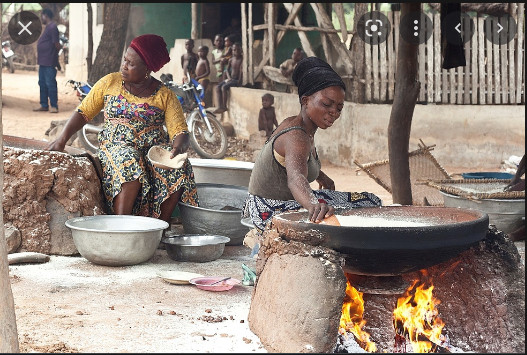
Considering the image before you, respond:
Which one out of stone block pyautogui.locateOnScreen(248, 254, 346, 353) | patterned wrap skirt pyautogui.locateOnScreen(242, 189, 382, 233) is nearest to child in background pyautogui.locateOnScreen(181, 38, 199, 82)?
patterned wrap skirt pyautogui.locateOnScreen(242, 189, 382, 233)

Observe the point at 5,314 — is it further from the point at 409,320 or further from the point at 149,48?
the point at 149,48

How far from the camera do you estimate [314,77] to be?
3791 millimetres

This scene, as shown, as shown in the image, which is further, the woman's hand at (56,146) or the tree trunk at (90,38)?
the tree trunk at (90,38)

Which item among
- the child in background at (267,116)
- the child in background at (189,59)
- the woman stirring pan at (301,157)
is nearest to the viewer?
the woman stirring pan at (301,157)

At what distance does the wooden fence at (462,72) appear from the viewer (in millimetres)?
10562

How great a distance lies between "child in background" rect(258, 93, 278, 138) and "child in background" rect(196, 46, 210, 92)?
2.40m

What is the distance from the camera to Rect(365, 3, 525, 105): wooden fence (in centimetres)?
1056

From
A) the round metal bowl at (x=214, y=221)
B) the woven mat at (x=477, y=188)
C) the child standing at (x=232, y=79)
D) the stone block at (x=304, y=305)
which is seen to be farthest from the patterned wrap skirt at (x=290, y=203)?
the child standing at (x=232, y=79)

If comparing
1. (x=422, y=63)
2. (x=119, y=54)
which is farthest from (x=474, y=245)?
(x=119, y=54)

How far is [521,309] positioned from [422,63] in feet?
25.0

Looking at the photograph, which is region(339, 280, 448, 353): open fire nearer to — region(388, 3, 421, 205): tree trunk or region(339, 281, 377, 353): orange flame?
region(339, 281, 377, 353): orange flame

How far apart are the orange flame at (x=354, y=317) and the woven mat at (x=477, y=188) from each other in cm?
280

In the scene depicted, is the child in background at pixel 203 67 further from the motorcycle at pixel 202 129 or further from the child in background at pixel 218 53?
the motorcycle at pixel 202 129

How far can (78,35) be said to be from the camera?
17344 millimetres
